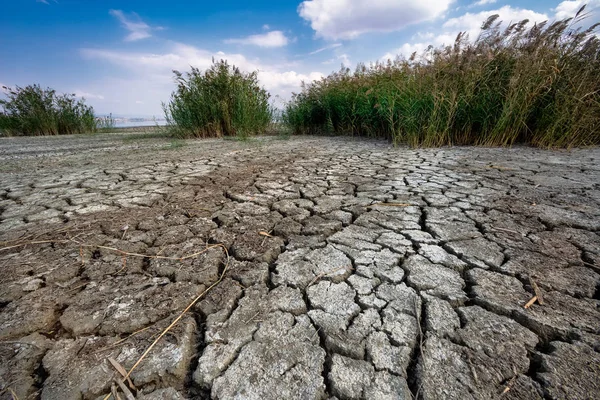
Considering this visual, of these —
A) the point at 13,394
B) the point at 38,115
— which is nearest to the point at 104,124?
the point at 38,115

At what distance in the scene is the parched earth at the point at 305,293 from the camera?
0.72m

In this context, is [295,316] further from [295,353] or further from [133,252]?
[133,252]

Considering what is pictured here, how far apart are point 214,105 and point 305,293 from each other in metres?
6.06

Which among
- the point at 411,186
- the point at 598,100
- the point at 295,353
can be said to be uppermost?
the point at 598,100

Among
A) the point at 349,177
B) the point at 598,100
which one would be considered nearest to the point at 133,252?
the point at 349,177

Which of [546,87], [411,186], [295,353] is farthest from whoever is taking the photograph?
[546,87]

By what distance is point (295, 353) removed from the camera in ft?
2.59

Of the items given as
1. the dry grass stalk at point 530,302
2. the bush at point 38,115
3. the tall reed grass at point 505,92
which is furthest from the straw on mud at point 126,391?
the bush at point 38,115

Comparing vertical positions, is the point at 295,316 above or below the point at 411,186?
below

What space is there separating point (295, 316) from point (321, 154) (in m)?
3.20

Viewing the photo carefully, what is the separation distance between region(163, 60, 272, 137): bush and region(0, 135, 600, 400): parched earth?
456 centimetres

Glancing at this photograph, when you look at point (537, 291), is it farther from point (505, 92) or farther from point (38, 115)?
point (38, 115)

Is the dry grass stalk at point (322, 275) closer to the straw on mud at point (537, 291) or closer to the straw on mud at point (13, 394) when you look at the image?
the straw on mud at point (537, 291)

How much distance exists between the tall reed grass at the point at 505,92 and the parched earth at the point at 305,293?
6.94ft
